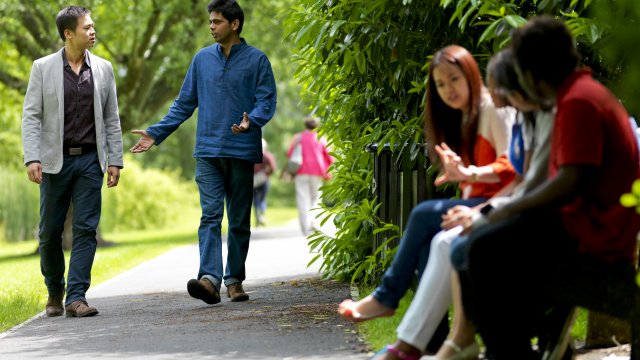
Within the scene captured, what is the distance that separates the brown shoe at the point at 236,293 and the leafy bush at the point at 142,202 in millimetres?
23218

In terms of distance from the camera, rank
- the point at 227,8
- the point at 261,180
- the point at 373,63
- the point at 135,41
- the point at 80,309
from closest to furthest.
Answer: the point at 373,63 → the point at 80,309 → the point at 227,8 → the point at 135,41 → the point at 261,180

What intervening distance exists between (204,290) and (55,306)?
1.18 m

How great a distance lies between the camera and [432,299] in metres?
5.04

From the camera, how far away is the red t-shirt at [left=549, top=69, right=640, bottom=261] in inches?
175

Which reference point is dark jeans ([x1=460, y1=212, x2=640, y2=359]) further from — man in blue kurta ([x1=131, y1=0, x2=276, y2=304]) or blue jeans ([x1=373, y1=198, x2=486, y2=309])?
man in blue kurta ([x1=131, y1=0, x2=276, y2=304])

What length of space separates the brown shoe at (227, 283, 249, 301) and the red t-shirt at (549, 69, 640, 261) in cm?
484

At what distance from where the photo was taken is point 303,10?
8094 millimetres

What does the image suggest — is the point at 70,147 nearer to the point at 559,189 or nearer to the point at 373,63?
the point at 373,63

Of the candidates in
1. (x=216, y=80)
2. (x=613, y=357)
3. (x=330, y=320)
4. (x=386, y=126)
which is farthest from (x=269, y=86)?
(x=613, y=357)

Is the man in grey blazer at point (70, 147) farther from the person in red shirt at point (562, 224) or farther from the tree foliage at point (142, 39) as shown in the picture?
the tree foliage at point (142, 39)

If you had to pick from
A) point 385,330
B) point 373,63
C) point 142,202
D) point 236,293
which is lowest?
point 142,202

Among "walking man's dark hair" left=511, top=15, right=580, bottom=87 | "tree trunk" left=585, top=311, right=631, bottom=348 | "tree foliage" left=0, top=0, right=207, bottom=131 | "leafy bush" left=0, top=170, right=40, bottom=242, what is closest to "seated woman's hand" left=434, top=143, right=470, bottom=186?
"walking man's dark hair" left=511, top=15, right=580, bottom=87

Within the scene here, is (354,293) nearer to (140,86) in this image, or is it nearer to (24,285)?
(24,285)

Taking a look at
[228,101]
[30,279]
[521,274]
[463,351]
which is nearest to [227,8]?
[228,101]
